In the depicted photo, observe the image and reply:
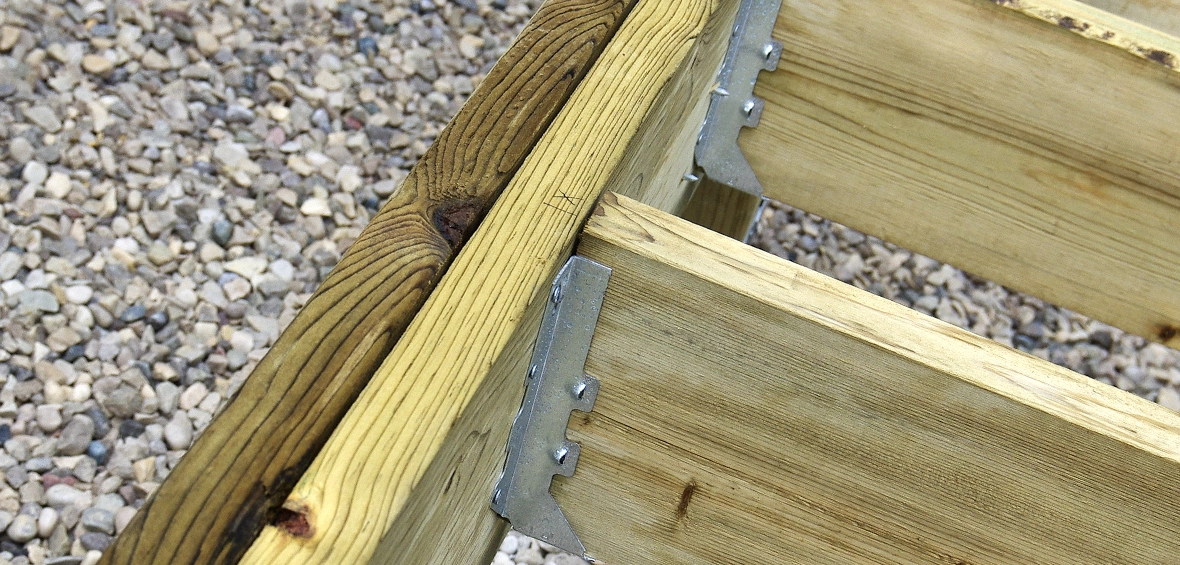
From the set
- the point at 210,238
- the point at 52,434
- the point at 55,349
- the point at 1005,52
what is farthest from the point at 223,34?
the point at 1005,52

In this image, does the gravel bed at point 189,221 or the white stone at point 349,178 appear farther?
the white stone at point 349,178

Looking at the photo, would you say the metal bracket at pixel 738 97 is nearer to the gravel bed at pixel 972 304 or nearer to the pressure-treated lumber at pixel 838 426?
the pressure-treated lumber at pixel 838 426

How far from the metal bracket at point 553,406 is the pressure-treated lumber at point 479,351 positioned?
3 cm

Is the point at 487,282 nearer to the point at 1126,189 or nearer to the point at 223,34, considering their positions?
the point at 1126,189

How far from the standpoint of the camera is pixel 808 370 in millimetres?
1003

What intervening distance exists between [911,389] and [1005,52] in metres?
0.69

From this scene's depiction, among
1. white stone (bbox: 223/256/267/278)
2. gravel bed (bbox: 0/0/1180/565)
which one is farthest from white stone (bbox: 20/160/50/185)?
white stone (bbox: 223/256/267/278)

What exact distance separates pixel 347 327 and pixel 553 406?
29 cm

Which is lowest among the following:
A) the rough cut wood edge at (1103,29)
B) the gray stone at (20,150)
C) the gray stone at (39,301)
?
the gray stone at (39,301)

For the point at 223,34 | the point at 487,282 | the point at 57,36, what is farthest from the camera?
the point at 223,34

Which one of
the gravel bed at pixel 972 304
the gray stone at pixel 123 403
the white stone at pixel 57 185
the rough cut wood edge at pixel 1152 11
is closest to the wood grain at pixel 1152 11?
the rough cut wood edge at pixel 1152 11

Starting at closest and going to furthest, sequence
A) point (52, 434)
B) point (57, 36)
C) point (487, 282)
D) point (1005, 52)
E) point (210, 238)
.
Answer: point (487, 282)
point (1005, 52)
point (52, 434)
point (210, 238)
point (57, 36)

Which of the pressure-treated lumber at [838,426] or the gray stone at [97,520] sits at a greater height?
the pressure-treated lumber at [838,426]

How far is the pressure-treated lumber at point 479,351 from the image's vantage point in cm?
80
